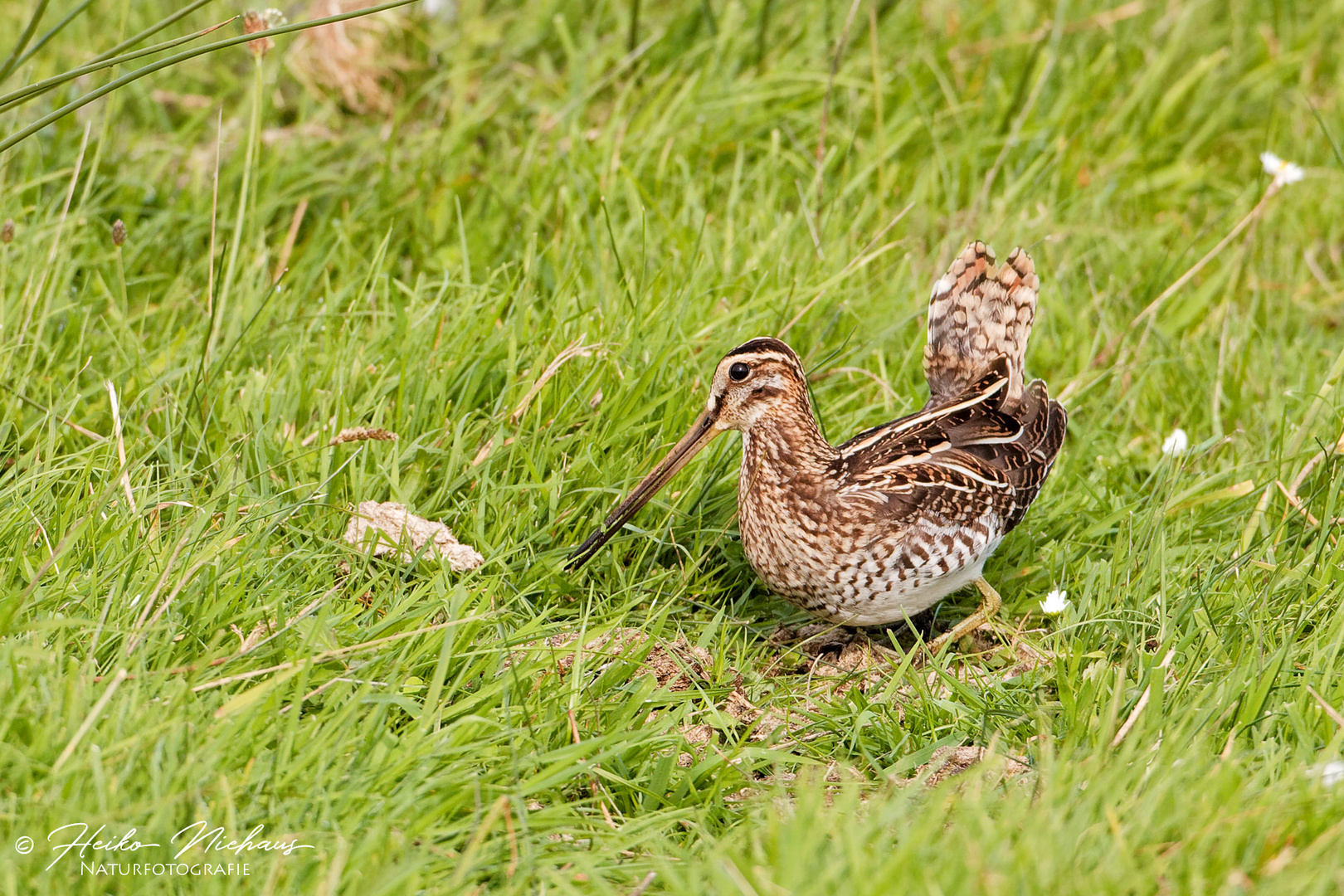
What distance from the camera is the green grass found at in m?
2.79

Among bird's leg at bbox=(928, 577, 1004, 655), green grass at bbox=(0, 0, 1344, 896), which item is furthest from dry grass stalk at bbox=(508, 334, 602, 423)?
bird's leg at bbox=(928, 577, 1004, 655)

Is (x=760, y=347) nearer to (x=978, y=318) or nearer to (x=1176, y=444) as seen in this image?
(x=978, y=318)

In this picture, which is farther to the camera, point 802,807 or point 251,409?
point 251,409

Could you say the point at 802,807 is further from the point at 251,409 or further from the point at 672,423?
the point at 251,409

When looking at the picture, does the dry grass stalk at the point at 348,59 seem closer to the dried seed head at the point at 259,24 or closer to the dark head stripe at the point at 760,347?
the dried seed head at the point at 259,24

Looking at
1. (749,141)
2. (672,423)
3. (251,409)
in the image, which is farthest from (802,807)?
(749,141)

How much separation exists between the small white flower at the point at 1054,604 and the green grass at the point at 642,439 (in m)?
0.05

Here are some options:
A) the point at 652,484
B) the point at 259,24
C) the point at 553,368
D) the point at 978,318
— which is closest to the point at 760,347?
the point at 652,484

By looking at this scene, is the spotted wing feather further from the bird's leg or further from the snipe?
the bird's leg

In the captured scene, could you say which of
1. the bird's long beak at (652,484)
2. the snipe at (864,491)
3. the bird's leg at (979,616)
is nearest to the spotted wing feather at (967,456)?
the snipe at (864,491)

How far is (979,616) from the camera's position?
4.12 meters

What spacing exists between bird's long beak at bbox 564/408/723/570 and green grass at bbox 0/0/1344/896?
0.11 m

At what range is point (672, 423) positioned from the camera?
4391 mm

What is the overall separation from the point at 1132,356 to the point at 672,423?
2058 mm
